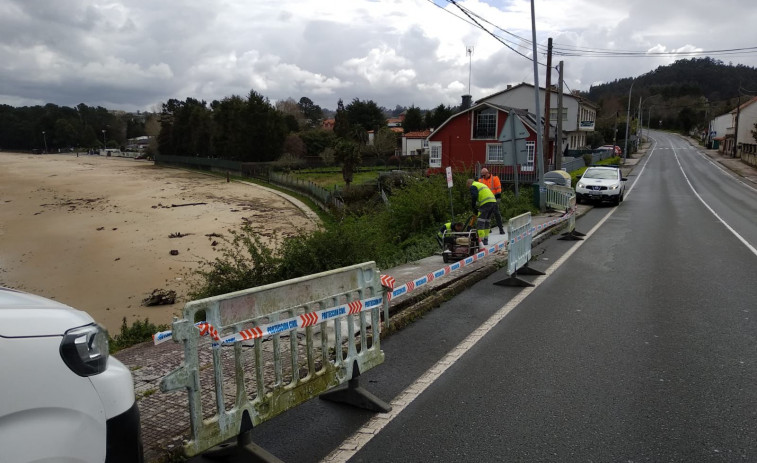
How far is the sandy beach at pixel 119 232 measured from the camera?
16.7 m

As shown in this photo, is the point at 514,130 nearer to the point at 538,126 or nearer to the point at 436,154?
the point at 538,126

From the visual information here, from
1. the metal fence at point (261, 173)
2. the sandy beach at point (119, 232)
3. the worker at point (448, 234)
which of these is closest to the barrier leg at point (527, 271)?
the worker at point (448, 234)

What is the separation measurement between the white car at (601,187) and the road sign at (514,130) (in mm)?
8772

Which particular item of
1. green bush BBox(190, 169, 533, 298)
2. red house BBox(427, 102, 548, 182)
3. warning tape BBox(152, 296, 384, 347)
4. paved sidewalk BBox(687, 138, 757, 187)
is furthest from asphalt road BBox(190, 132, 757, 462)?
paved sidewalk BBox(687, 138, 757, 187)

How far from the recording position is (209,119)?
80375 mm

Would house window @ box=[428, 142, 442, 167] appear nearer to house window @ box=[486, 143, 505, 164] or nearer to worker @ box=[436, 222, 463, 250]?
house window @ box=[486, 143, 505, 164]

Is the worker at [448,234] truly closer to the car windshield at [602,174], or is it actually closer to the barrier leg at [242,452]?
the barrier leg at [242,452]

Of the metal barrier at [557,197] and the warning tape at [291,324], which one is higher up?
the warning tape at [291,324]

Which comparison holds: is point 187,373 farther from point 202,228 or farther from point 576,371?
point 202,228

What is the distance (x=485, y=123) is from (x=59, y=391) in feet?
133

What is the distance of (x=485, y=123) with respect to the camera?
40.4 metres

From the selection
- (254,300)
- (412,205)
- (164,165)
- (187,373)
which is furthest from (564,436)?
(164,165)

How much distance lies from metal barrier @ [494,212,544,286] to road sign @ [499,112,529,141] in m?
6.34

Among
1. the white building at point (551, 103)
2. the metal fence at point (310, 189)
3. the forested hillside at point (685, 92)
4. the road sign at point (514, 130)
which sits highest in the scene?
the forested hillside at point (685, 92)
